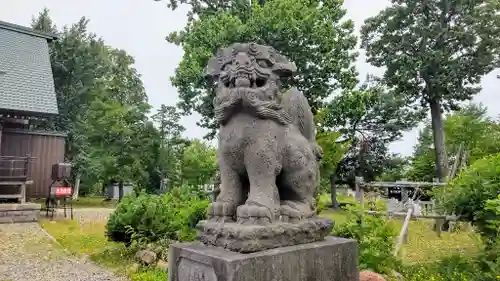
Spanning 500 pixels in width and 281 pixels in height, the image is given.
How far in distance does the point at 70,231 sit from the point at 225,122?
8685 mm

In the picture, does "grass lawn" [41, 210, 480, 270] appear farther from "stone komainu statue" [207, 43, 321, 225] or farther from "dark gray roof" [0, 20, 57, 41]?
"dark gray roof" [0, 20, 57, 41]

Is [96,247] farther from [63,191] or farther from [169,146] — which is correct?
[169,146]

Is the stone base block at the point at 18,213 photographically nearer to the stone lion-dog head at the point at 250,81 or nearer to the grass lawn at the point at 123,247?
the grass lawn at the point at 123,247

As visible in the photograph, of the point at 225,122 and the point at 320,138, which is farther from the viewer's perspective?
the point at 320,138

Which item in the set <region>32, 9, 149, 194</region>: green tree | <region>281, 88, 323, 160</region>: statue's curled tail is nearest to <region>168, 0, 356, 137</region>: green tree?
<region>32, 9, 149, 194</region>: green tree

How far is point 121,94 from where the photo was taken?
22359 mm

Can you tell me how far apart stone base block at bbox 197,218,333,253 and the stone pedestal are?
0.04 meters

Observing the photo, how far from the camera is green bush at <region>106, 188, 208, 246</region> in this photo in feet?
22.6

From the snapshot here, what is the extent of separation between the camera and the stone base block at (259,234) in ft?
8.23

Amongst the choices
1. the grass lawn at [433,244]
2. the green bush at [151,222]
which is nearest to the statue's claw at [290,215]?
the green bush at [151,222]

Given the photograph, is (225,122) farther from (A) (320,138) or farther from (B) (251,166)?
(A) (320,138)

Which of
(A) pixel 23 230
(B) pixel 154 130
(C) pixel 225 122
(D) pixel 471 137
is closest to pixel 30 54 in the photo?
(B) pixel 154 130

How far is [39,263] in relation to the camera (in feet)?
22.5

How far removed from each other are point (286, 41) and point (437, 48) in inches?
288
